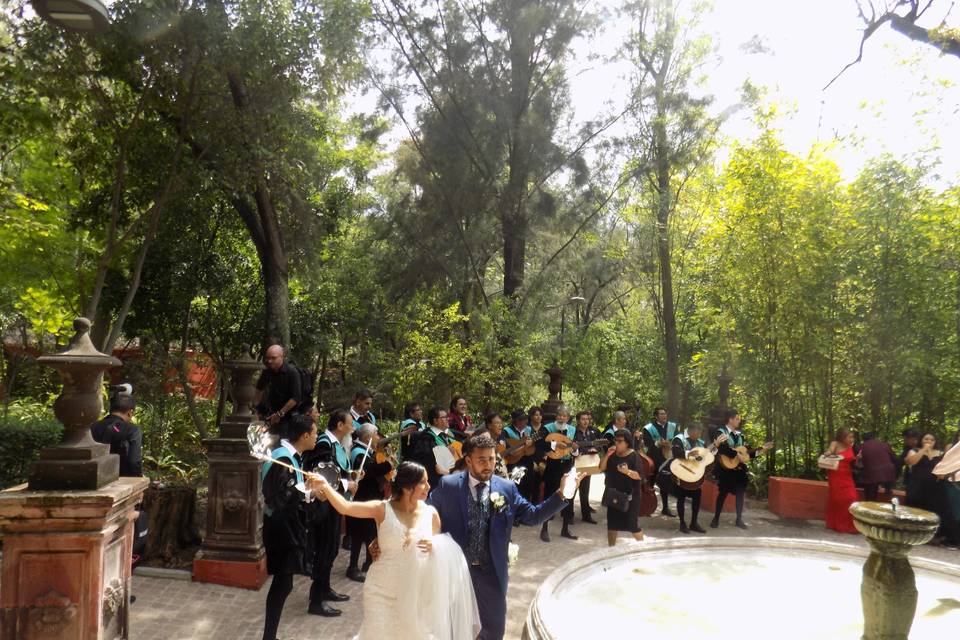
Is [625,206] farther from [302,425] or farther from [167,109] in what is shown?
[302,425]

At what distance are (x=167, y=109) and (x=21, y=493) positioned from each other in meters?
6.71

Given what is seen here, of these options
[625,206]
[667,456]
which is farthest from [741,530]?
[625,206]

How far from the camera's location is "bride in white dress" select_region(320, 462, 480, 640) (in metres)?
3.77

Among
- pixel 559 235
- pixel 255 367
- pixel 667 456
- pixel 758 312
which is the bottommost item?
pixel 667 456

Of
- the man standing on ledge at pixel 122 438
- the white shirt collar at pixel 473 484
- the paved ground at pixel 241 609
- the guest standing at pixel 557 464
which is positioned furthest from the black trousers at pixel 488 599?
the guest standing at pixel 557 464

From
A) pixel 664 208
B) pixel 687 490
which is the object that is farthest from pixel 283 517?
pixel 664 208

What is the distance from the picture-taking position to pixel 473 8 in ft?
46.8

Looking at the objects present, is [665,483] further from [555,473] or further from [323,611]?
[323,611]

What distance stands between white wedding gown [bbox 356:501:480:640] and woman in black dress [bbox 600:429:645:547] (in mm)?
4092

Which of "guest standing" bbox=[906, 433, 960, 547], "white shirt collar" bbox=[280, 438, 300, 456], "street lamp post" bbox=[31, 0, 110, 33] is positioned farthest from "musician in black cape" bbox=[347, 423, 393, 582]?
"guest standing" bbox=[906, 433, 960, 547]

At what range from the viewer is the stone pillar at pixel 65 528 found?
145 inches

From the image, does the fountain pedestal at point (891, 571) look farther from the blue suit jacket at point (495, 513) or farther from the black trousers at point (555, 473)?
the black trousers at point (555, 473)

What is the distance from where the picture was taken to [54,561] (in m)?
3.78

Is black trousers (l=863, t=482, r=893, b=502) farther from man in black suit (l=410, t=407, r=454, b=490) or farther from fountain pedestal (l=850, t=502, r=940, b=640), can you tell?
man in black suit (l=410, t=407, r=454, b=490)
